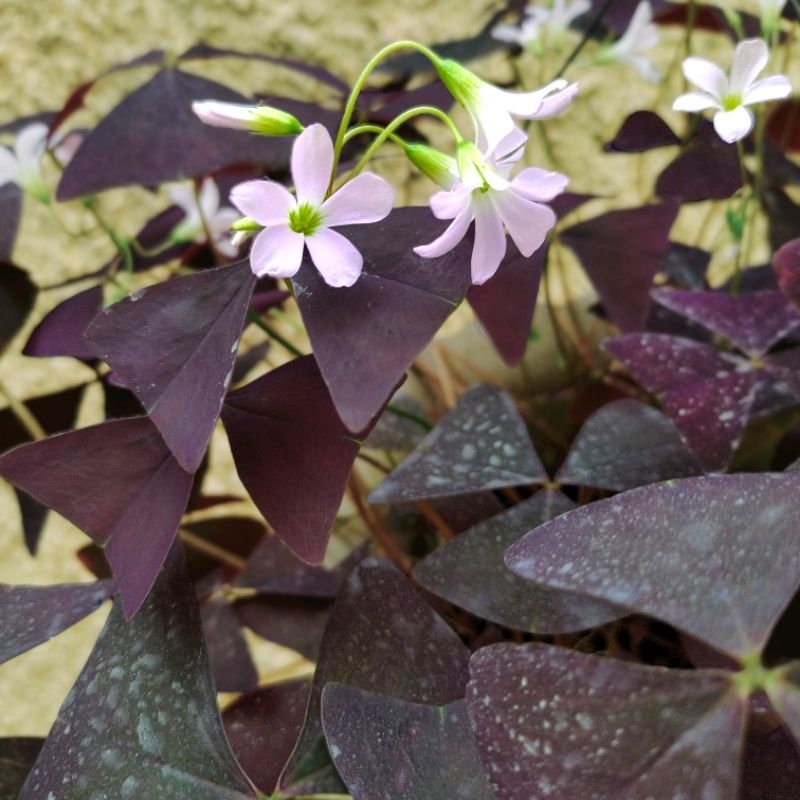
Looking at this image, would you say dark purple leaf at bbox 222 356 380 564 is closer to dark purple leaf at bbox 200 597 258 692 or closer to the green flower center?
the green flower center

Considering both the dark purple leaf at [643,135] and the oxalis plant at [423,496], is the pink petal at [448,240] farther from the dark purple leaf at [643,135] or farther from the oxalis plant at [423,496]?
the dark purple leaf at [643,135]

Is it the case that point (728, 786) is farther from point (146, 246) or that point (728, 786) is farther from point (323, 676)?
point (146, 246)

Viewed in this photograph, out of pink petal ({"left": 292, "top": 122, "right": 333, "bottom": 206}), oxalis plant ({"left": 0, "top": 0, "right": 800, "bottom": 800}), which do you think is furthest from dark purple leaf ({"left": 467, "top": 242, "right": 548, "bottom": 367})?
pink petal ({"left": 292, "top": 122, "right": 333, "bottom": 206})

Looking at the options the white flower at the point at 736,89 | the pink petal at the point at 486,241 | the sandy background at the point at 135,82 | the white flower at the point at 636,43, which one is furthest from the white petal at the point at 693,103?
the sandy background at the point at 135,82

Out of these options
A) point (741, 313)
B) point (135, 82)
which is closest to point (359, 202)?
point (741, 313)

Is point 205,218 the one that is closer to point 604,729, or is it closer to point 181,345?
point 181,345

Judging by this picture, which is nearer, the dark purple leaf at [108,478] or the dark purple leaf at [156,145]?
the dark purple leaf at [108,478]
